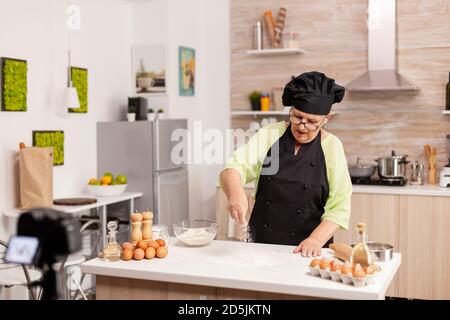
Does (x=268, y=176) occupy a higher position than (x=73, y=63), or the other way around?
(x=73, y=63)

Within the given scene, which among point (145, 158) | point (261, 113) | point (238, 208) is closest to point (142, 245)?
point (238, 208)

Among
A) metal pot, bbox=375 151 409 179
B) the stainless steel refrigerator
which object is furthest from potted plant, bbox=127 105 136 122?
metal pot, bbox=375 151 409 179

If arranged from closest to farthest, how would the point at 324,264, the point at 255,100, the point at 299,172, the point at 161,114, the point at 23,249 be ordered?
the point at 23,249
the point at 324,264
the point at 299,172
the point at 161,114
the point at 255,100

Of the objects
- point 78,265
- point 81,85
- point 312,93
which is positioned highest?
point 81,85

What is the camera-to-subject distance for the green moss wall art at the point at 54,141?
171 inches

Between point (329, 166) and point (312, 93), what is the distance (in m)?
0.36

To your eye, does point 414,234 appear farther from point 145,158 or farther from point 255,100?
point 145,158

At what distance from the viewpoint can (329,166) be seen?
8.98 feet

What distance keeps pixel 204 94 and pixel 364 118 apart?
1623mm

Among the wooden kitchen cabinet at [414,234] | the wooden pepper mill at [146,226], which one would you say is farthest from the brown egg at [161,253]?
the wooden kitchen cabinet at [414,234]

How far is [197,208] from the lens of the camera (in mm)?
5918

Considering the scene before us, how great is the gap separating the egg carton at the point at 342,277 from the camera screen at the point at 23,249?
4.78 ft
